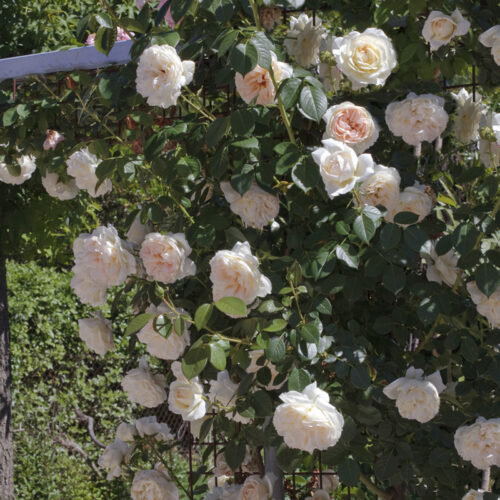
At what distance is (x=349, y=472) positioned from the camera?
190cm

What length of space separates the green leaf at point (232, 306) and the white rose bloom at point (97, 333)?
575mm

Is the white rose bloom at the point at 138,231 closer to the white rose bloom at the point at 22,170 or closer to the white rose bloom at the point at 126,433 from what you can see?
the white rose bloom at the point at 126,433

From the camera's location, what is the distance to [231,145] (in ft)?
6.26

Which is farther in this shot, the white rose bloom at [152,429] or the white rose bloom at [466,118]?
the white rose bloom at [152,429]

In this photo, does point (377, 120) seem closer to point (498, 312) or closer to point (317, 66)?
point (317, 66)

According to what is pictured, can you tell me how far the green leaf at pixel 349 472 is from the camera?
1889 mm

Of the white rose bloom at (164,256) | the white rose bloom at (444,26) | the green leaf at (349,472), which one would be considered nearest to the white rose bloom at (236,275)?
the white rose bloom at (164,256)

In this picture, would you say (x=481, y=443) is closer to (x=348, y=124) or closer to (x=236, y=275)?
(x=236, y=275)

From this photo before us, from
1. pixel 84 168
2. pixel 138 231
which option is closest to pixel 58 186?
pixel 84 168

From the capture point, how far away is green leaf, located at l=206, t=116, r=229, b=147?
1.85 metres

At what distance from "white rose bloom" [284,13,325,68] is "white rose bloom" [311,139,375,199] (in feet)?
1.57

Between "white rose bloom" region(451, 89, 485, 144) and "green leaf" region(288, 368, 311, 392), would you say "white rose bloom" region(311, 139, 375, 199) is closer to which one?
"green leaf" region(288, 368, 311, 392)

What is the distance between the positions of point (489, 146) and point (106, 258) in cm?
97

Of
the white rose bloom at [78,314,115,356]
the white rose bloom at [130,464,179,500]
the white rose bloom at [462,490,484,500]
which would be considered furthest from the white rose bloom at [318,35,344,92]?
the white rose bloom at [130,464,179,500]
